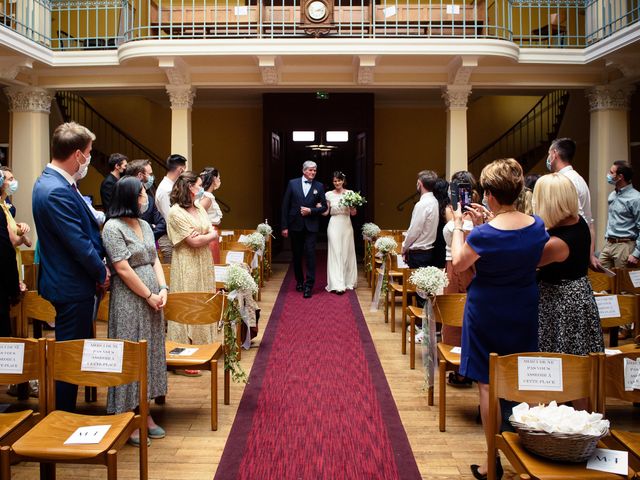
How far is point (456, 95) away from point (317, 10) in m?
2.73

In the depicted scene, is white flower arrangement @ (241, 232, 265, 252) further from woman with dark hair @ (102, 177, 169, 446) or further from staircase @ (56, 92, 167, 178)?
staircase @ (56, 92, 167, 178)

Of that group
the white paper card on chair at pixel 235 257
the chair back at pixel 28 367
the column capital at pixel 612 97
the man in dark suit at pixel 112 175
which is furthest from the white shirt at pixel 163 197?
the column capital at pixel 612 97

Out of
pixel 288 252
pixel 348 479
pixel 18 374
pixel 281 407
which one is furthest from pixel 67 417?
pixel 288 252

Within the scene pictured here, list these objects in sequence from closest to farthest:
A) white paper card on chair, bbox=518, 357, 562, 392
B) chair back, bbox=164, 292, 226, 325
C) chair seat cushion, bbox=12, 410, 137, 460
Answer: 1. chair seat cushion, bbox=12, 410, 137, 460
2. white paper card on chair, bbox=518, 357, 562, 392
3. chair back, bbox=164, 292, 226, 325

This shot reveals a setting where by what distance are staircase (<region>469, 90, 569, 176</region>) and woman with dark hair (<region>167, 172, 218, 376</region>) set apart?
10235mm

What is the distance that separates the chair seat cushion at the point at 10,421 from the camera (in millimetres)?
2774

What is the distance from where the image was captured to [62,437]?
2748mm

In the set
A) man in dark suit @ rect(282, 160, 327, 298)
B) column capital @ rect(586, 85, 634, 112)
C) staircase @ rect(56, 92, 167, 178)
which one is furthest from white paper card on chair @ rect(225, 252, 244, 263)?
staircase @ rect(56, 92, 167, 178)

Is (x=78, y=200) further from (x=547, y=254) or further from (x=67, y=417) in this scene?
(x=547, y=254)

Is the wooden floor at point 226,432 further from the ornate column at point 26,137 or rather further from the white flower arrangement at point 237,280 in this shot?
the ornate column at point 26,137

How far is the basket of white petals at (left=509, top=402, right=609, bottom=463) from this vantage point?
2307 millimetres

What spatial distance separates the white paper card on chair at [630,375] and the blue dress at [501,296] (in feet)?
1.56

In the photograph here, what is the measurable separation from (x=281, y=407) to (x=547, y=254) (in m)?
2.23

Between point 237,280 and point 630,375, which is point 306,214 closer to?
point 237,280
